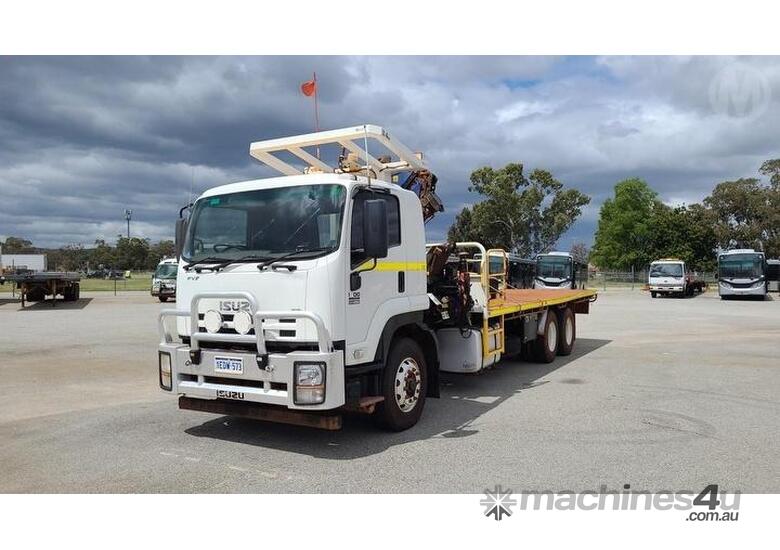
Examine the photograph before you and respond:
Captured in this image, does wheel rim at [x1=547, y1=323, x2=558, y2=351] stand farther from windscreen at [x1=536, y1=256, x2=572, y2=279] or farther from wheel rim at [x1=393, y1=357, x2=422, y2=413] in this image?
windscreen at [x1=536, y1=256, x2=572, y2=279]

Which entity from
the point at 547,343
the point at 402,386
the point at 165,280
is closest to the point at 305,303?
the point at 402,386

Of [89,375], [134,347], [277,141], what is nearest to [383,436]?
[277,141]

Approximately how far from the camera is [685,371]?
31.1 ft

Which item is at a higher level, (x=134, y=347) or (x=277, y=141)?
(x=277, y=141)

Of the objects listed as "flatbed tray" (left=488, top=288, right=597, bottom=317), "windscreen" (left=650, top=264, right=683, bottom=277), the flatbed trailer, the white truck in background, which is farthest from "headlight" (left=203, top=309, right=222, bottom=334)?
"windscreen" (left=650, top=264, right=683, bottom=277)

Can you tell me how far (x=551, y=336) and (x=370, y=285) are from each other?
5.95 m

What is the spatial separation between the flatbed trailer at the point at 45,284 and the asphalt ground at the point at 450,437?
17.2 m

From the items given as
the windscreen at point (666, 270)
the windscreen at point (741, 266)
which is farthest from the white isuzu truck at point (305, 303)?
the windscreen at point (666, 270)

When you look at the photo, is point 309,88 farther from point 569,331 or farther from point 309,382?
point 569,331

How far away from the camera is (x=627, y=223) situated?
70.9 metres

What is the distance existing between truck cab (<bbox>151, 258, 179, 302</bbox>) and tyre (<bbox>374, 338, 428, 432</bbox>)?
25213 millimetres

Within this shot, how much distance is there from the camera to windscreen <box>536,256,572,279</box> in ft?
111

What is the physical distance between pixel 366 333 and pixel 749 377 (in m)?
6.60

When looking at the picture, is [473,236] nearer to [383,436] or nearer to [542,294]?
[542,294]
